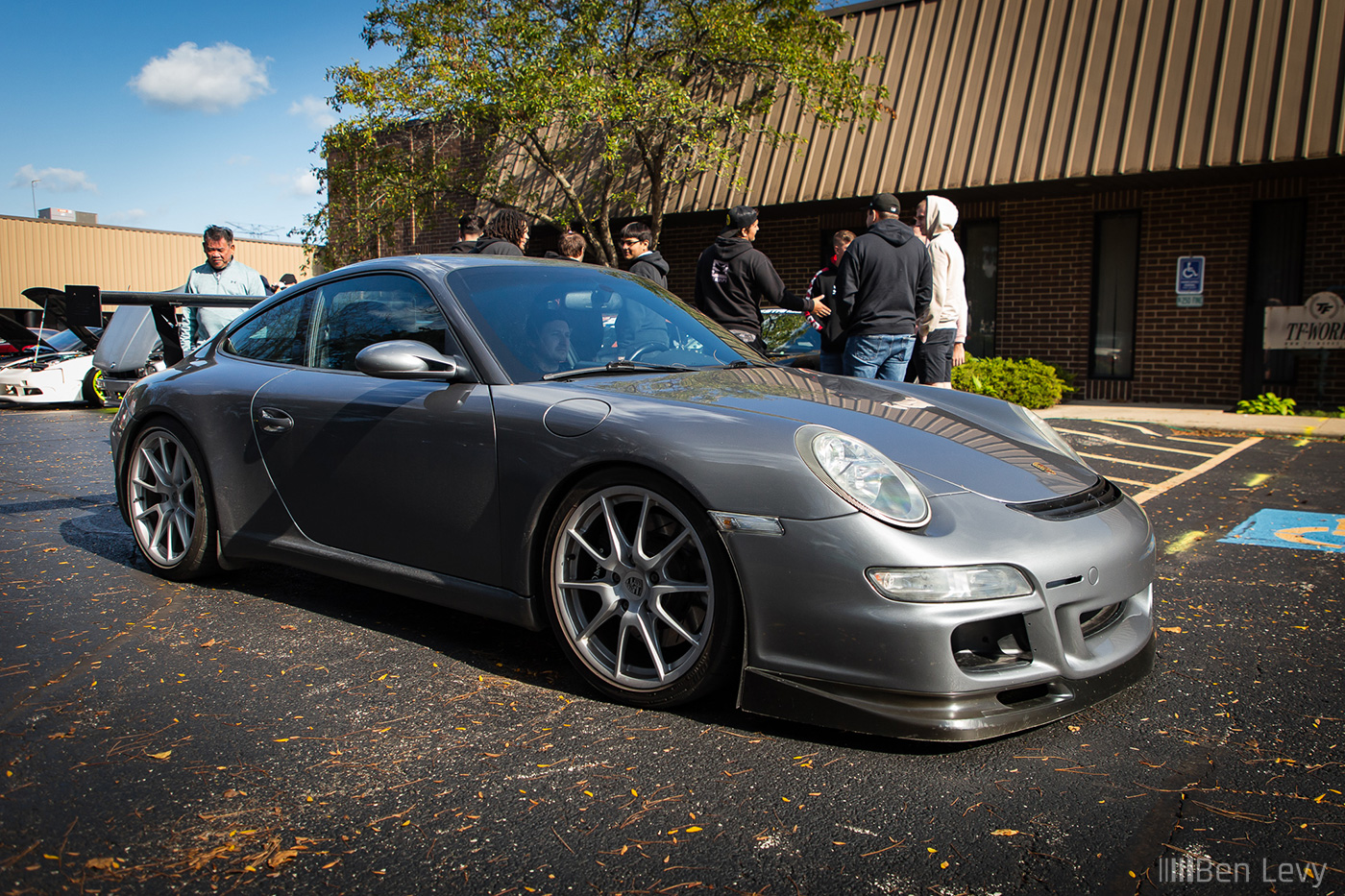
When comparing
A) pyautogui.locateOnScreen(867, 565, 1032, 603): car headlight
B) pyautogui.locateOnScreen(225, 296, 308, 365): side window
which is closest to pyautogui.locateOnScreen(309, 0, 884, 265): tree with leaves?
pyautogui.locateOnScreen(225, 296, 308, 365): side window

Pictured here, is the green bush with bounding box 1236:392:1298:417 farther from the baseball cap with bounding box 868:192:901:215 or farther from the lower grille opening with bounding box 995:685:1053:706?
the lower grille opening with bounding box 995:685:1053:706

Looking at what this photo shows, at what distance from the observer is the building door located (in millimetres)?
11328

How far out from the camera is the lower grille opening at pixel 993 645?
2.46m

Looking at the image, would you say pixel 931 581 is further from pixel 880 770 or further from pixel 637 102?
pixel 637 102

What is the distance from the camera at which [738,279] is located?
666cm

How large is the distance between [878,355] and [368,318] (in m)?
3.51

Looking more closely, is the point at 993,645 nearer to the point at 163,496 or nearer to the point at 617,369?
the point at 617,369

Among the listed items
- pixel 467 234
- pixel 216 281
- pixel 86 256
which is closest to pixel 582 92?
pixel 467 234

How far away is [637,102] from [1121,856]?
11.4 metres

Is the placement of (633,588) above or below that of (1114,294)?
below

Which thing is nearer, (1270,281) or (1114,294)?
(1270,281)

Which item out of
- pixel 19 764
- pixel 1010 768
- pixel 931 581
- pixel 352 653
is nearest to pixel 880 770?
pixel 1010 768

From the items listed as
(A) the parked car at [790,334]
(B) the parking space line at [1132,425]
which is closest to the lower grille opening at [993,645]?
(A) the parked car at [790,334]

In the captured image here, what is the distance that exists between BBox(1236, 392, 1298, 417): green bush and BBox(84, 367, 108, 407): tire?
47.4ft
